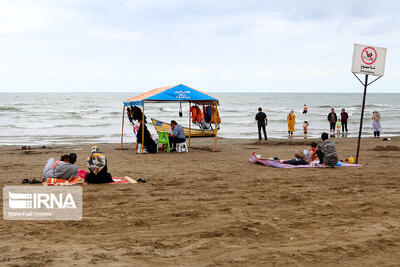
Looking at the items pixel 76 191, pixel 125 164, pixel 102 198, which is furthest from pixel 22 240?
pixel 125 164

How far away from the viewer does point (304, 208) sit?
5.42 metres

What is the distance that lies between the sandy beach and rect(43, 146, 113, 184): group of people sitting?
0.34 m

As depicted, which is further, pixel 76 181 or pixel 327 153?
pixel 327 153

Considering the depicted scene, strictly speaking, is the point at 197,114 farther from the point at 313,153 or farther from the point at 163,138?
the point at 313,153

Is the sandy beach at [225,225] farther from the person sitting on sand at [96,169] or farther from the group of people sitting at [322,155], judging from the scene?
the group of people sitting at [322,155]

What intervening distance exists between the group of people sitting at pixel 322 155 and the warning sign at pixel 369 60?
1637mm

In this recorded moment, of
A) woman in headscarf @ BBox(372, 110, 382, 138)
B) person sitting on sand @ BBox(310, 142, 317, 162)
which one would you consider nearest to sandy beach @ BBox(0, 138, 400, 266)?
person sitting on sand @ BBox(310, 142, 317, 162)

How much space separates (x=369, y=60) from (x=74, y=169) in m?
6.56

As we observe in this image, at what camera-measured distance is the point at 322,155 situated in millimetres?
9320

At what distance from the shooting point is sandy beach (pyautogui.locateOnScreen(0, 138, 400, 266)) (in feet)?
12.0

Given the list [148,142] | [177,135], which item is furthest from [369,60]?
[148,142]

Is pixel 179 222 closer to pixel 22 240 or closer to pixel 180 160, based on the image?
pixel 22 240

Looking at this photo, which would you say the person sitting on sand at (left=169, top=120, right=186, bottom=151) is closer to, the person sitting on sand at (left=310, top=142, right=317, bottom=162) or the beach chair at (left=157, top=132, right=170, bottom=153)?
the beach chair at (left=157, top=132, right=170, bottom=153)

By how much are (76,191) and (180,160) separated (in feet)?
15.6
